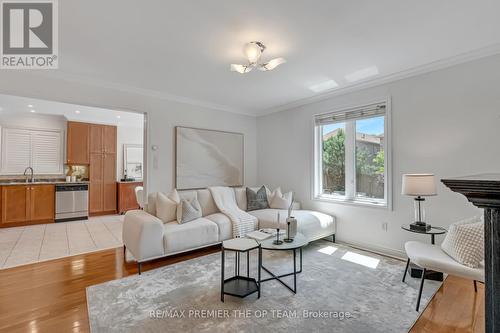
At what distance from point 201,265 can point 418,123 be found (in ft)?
11.3

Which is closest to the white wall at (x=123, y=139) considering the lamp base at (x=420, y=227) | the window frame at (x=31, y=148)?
the window frame at (x=31, y=148)

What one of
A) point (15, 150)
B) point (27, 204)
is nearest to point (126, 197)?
point (27, 204)

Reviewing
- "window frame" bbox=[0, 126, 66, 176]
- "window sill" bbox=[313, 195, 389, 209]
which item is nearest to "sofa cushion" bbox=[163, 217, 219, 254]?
"window sill" bbox=[313, 195, 389, 209]

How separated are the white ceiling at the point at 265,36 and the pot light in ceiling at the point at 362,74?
0.08 meters

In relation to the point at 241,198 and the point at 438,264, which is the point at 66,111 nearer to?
the point at 241,198

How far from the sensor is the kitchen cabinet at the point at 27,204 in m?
5.04

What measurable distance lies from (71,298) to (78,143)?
489 centimetres

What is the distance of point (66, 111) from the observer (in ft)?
18.0

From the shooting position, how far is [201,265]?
3131 mm

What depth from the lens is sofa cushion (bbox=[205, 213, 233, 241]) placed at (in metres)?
3.73

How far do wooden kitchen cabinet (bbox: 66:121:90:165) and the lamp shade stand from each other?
6.93 metres

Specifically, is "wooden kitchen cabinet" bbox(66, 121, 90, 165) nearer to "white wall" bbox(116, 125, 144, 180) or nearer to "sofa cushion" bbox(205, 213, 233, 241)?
"white wall" bbox(116, 125, 144, 180)

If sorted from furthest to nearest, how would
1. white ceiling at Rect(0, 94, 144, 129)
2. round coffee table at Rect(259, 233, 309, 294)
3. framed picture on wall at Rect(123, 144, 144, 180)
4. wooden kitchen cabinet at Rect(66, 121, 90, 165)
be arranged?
1. framed picture on wall at Rect(123, 144, 144, 180)
2. wooden kitchen cabinet at Rect(66, 121, 90, 165)
3. white ceiling at Rect(0, 94, 144, 129)
4. round coffee table at Rect(259, 233, 309, 294)

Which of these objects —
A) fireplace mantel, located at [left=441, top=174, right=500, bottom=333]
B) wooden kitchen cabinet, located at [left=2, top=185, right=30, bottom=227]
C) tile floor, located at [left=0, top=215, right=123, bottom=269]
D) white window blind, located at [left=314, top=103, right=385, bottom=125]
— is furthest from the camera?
wooden kitchen cabinet, located at [left=2, top=185, right=30, bottom=227]
